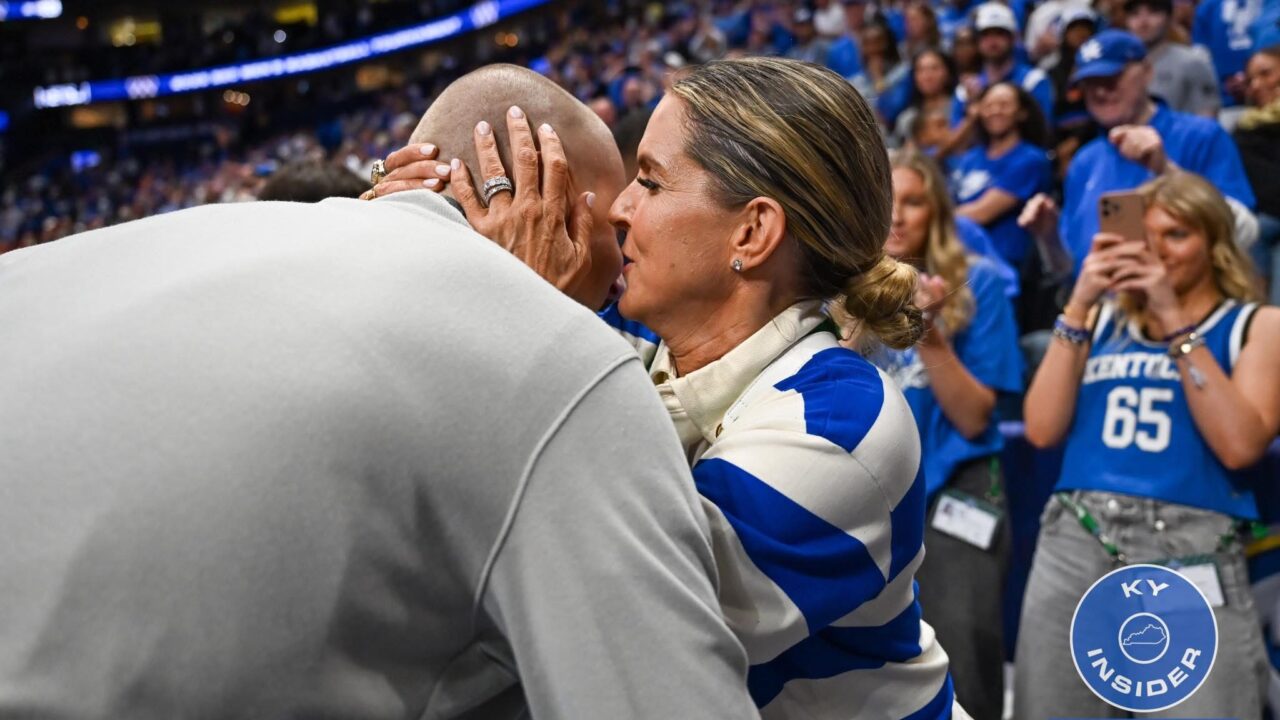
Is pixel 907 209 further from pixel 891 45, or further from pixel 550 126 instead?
pixel 891 45

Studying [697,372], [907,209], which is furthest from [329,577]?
[907,209]

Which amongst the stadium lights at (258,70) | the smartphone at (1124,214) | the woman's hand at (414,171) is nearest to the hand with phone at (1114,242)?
the smartphone at (1124,214)

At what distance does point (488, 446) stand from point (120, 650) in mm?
291

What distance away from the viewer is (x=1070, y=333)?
2945 millimetres

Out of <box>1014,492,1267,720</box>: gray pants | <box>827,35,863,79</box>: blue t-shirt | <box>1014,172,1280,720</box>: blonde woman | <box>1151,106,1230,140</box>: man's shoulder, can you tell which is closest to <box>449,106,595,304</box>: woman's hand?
→ <box>1014,492,1267,720</box>: gray pants

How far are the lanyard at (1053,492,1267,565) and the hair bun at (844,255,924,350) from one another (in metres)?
1.28

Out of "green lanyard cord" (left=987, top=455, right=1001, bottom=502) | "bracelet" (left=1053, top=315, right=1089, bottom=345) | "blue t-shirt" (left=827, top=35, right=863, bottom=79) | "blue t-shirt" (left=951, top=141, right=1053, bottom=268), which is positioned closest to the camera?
"bracelet" (left=1053, top=315, right=1089, bottom=345)

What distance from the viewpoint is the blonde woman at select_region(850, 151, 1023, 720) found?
299cm

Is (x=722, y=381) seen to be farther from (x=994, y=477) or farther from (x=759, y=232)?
(x=994, y=477)

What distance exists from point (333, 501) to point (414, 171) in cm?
65

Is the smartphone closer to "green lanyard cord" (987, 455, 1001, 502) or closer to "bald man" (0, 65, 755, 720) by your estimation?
"green lanyard cord" (987, 455, 1001, 502)

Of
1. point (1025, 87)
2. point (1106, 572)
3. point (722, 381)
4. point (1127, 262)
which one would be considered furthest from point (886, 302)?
point (1025, 87)

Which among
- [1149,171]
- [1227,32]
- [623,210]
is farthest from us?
[1227,32]

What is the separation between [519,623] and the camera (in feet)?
2.87
